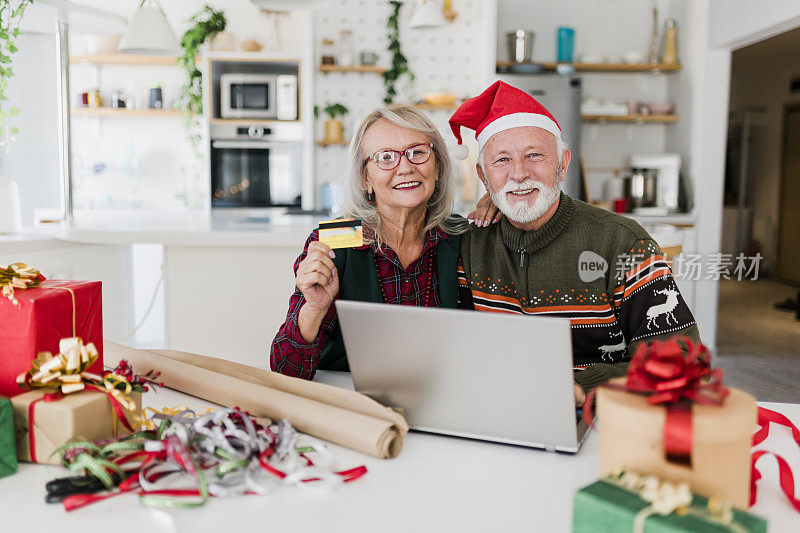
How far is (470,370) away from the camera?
1008 mm

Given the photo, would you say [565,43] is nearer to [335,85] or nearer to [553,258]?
[335,85]

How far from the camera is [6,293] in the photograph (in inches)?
41.9

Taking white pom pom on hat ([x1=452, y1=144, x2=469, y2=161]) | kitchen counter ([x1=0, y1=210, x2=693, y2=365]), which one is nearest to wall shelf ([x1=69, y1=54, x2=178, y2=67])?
kitchen counter ([x1=0, y1=210, x2=693, y2=365])

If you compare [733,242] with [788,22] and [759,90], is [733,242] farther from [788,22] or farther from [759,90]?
[788,22]

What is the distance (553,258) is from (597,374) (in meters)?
0.37

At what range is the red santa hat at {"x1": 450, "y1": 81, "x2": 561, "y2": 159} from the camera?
173 cm

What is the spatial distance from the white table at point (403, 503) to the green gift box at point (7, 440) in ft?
0.05

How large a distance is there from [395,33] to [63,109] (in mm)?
3032

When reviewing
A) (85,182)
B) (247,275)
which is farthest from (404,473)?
(85,182)

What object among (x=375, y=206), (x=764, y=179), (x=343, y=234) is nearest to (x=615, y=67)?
(x=375, y=206)

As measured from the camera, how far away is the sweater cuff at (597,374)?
4.38 feet

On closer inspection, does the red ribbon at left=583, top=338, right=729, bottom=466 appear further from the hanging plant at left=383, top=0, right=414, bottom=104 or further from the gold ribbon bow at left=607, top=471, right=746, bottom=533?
the hanging plant at left=383, top=0, right=414, bottom=104

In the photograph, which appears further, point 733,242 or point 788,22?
point 733,242

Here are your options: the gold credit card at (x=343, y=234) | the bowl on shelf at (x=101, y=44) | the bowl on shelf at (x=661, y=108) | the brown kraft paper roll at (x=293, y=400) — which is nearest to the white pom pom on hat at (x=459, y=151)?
the gold credit card at (x=343, y=234)
